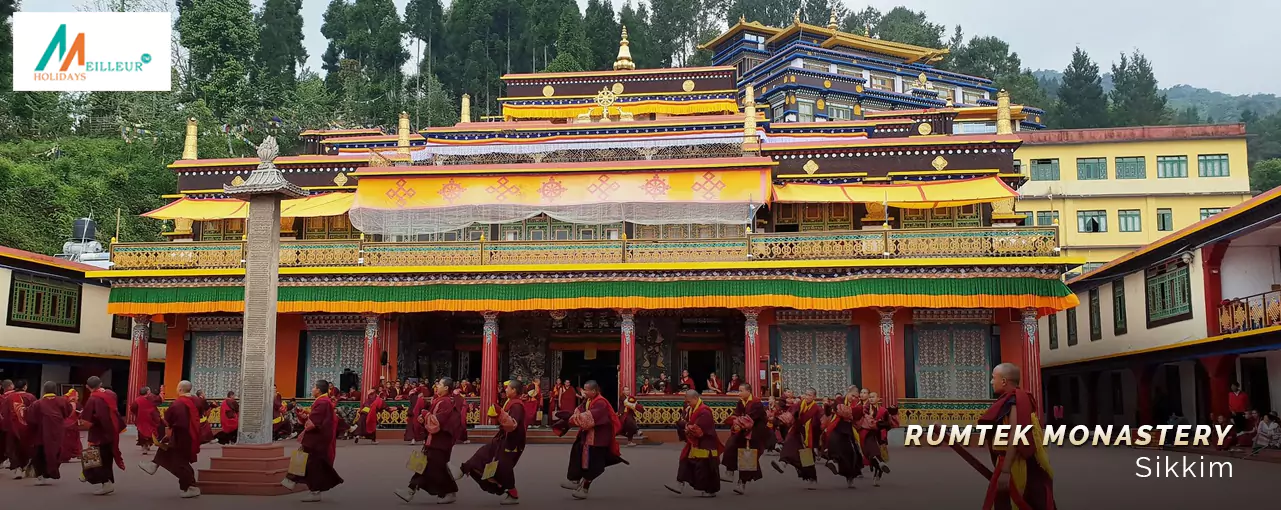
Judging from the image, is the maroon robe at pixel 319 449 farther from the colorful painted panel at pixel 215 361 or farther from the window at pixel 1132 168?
the window at pixel 1132 168

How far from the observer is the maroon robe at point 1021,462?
806 cm

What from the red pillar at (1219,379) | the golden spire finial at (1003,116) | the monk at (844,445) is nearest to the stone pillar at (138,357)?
the monk at (844,445)

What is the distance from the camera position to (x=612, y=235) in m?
26.4

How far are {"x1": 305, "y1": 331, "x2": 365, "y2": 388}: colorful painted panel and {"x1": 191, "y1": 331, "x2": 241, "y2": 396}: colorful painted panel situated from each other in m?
1.71

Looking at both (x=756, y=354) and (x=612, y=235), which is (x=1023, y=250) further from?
(x=612, y=235)

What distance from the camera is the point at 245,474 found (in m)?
12.6

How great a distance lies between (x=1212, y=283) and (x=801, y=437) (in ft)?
39.7

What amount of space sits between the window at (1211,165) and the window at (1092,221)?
150 inches

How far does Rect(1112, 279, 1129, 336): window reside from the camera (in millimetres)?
27266

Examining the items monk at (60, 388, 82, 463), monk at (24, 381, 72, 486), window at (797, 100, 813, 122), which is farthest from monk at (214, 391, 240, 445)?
window at (797, 100, 813, 122)

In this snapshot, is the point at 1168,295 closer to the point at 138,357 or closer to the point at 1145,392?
the point at 1145,392

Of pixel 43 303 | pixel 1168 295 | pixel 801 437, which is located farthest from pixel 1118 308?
pixel 43 303

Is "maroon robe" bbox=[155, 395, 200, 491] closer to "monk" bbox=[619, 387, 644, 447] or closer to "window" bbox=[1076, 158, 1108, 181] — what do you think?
"monk" bbox=[619, 387, 644, 447]

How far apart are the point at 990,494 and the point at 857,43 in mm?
52065
